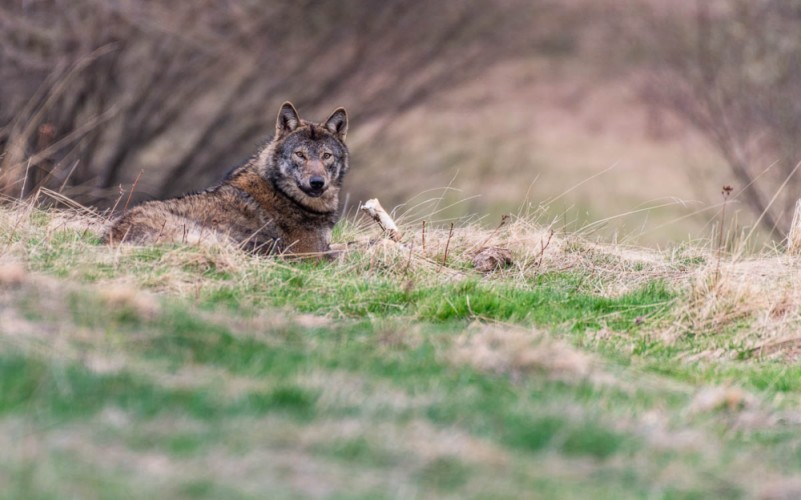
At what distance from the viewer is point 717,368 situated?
7051 mm

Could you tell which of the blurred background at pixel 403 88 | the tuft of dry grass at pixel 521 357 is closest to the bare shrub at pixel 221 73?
the blurred background at pixel 403 88

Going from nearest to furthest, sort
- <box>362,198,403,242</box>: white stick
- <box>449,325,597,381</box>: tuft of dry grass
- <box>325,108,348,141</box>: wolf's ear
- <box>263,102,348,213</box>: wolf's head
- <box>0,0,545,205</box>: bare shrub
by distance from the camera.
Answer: <box>449,325,597,381</box>: tuft of dry grass, <box>263,102,348,213</box>: wolf's head, <box>362,198,403,242</box>: white stick, <box>325,108,348,141</box>: wolf's ear, <box>0,0,545,205</box>: bare shrub

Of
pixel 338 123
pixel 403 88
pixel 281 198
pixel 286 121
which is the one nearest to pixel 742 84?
pixel 403 88

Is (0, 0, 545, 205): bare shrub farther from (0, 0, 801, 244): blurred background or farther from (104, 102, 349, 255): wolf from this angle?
(104, 102, 349, 255): wolf

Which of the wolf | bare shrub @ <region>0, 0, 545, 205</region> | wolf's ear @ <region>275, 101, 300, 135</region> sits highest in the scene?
bare shrub @ <region>0, 0, 545, 205</region>

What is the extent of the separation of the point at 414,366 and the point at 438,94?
50.3 ft

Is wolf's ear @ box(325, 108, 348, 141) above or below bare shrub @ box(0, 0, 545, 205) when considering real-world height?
below

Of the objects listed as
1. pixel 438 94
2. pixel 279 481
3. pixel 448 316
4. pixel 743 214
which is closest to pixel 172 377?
pixel 279 481

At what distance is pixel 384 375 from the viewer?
18.0ft

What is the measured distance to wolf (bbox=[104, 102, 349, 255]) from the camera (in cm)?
911

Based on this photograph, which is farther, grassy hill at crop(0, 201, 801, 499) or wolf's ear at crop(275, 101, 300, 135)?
wolf's ear at crop(275, 101, 300, 135)

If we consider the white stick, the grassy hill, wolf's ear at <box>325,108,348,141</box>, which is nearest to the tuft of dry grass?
the grassy hill

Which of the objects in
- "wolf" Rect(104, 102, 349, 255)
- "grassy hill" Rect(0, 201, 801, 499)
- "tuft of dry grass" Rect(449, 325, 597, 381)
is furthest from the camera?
"wolf" Rect(104, 102, 349, 255)

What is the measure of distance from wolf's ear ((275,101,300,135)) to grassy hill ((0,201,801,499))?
1560 millimetres
